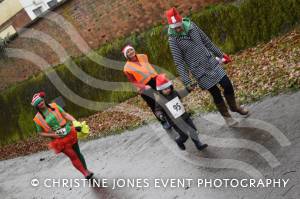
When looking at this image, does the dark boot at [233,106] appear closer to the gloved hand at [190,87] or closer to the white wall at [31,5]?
the gloved hand at [190,87]

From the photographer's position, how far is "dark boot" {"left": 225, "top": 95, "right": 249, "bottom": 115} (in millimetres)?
8414

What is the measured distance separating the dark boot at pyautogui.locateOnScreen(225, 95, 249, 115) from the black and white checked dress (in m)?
0.49

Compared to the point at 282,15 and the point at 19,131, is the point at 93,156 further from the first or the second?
the point at 19,131

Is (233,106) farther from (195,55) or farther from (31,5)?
(31,5)

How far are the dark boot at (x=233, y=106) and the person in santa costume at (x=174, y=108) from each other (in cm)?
94

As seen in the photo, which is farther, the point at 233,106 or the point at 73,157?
the point at 73,157

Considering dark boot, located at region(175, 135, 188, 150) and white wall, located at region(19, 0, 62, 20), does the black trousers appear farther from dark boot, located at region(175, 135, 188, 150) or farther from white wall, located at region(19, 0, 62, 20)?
white wall, located at region(19, 0, 62, 20)

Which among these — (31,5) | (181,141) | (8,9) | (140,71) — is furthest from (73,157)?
(31,5)

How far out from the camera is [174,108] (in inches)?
304

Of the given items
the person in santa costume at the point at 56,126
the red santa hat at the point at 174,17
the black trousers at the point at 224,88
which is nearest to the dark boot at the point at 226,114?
the black trousers at the point at 224,88

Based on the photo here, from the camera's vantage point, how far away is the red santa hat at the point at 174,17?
7585 millimetres

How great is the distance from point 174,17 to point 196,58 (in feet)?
2.65

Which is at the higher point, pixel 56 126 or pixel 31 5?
pixel 31 5

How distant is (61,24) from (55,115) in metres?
12.7
